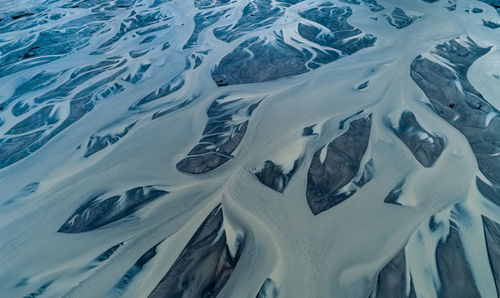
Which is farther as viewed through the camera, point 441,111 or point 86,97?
point 86,97

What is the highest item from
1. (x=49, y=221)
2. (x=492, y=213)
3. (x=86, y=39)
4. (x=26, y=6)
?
(x=26, y=6)

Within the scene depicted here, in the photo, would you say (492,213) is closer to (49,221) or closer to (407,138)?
(407,138)

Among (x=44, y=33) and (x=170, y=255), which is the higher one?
(x=44, y=33)

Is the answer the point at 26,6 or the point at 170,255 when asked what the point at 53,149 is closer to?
the point at 170,255

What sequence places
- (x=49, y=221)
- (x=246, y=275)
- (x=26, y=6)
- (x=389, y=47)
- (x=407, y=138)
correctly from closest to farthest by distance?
1. (x=246, y=275)
2. (x=49, y=221)
3. (x=407, y=138)
4. (x=389, y=47)
5. (x=26, y=6)

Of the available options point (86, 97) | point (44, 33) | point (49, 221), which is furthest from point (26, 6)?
point (49, 221)

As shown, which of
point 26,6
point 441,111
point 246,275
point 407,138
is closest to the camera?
point 246,275
